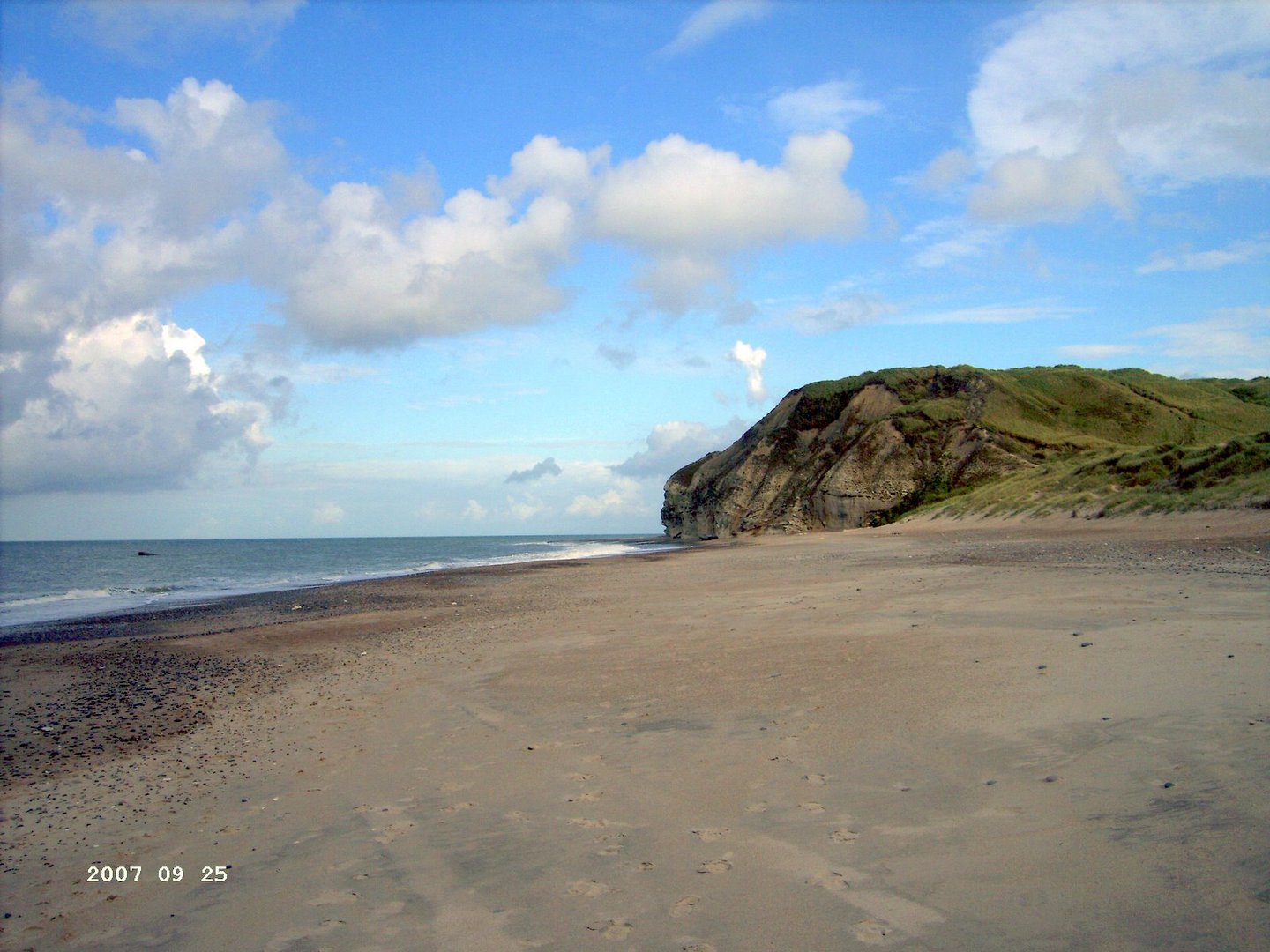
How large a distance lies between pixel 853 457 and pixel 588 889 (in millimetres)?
62814

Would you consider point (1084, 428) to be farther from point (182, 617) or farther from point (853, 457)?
point (182, 617)

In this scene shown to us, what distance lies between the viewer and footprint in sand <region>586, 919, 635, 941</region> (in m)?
3.94

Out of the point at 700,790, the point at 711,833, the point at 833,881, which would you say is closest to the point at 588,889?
the point at 711,833

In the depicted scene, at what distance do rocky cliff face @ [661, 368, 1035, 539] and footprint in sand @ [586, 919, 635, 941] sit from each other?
192 feet

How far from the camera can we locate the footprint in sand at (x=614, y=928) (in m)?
3.94

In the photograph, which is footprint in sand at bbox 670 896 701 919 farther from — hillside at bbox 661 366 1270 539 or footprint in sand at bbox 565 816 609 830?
hillside at bbox 661 366 1270 539

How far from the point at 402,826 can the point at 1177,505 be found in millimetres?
31404

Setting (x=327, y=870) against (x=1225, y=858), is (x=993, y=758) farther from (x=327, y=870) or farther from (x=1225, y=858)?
(x=327, y=870)

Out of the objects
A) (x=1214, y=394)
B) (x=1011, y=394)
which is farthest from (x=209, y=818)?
(x=1214, y=394)

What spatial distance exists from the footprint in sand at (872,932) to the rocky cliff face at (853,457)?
192 feet

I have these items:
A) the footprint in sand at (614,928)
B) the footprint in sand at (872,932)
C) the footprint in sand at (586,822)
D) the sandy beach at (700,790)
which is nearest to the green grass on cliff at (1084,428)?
the sandy beach at (700,790)

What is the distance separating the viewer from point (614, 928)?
13.2 feet

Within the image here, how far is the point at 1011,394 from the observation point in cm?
6700

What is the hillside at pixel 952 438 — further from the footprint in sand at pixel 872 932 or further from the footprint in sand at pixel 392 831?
the footprint in sand at pixel 872 932
